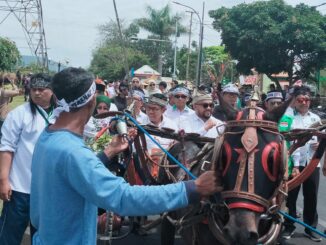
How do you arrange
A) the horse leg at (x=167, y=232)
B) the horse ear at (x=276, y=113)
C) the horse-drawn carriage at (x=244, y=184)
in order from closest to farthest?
the horse-drawn carriage at (x=244, y=184), the horse ear at (x=276, y=113), the horse leg at (x=167, y=232)

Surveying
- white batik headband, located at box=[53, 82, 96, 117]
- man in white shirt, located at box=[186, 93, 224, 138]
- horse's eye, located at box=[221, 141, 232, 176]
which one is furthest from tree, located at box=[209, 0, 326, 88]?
white batik headband, located at box=[53, 82, 96, 117]

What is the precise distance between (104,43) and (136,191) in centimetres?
8267

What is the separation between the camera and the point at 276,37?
25469mm

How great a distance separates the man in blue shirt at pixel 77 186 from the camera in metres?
2.34

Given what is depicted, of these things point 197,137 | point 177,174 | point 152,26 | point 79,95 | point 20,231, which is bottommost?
point 20,231

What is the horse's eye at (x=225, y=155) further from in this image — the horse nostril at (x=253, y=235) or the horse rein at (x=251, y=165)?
the horse nostril at (x=253, y=235)

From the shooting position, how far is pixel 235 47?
91.6 feet

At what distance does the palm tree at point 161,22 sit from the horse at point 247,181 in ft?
180

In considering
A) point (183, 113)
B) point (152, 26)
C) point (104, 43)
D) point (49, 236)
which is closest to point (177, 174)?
point (49, 236)

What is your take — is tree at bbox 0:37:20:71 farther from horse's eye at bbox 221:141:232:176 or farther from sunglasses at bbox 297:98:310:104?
horse's eye at bbox 221:141:232:176

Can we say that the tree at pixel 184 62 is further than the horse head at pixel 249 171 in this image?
Yes

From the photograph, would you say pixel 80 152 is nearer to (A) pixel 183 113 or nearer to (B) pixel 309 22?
(A) pixel 183 113

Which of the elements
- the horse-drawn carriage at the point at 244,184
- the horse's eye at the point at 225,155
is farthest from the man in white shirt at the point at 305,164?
the horse's eye at the point at 225,155

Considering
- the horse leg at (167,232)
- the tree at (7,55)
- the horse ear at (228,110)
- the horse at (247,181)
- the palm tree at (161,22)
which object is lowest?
the horse leg at (167,232)
